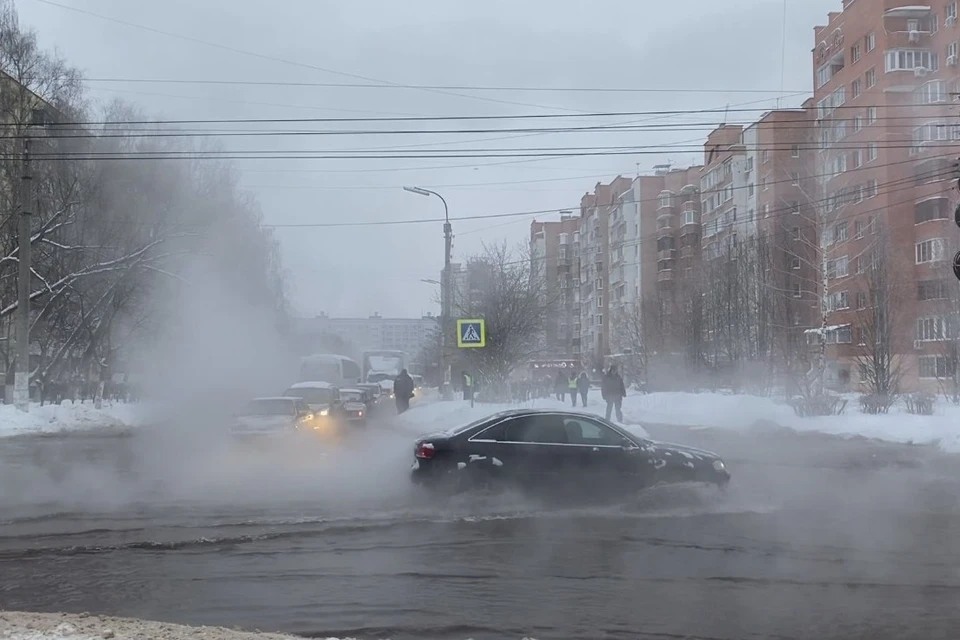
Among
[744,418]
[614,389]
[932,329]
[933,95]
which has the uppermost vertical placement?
[933,95]

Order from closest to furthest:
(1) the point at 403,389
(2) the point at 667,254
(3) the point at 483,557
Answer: (3) the point at 483,557, (1) the point at 403,389, (2) the point at 667,254

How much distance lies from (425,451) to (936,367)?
95.2ft

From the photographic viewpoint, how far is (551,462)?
39.6ft

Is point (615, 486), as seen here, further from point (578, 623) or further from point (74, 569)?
point (74, 569)

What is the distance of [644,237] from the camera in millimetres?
85562

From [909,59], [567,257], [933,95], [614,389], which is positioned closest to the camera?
[614,389]

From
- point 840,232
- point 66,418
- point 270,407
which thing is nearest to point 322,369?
point 66,418

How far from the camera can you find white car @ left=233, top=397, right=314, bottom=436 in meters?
18.2

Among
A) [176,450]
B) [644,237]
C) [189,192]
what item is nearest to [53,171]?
[189,192]

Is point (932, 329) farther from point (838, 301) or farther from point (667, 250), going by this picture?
point (667, 250)

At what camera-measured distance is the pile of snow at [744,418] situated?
79.9 feet

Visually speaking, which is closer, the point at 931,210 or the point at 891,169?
the point at 891,169

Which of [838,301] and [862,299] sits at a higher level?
[838,301]

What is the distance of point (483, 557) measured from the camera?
29.5ft
